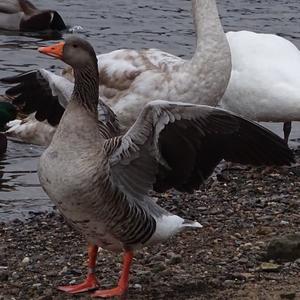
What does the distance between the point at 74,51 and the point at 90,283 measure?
4.88 ft

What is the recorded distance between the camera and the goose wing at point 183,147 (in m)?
6.43

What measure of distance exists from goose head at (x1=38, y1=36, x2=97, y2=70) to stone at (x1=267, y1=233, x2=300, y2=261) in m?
1.76

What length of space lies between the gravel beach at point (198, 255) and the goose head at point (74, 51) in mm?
1475

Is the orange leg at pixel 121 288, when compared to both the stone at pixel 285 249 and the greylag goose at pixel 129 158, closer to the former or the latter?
the greylag goose at pixel 129 158

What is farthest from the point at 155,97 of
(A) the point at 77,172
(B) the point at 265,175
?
(A) the point at 77,172

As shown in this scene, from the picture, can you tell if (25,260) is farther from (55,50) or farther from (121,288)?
(55,50)

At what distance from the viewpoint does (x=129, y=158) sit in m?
6.62

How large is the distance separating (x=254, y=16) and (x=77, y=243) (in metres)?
11.2

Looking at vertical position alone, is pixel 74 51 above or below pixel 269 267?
above

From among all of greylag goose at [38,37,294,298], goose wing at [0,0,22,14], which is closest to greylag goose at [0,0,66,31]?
goose wing at [0,0,22,14]

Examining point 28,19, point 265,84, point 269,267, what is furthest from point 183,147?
point 28,19

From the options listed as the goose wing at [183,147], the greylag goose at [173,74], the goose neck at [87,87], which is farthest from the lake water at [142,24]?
the goose wing at [183,147]

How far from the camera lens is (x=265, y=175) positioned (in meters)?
10.4

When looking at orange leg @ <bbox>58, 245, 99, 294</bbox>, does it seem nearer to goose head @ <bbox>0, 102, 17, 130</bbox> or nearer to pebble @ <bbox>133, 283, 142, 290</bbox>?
pebble @ <bbox>133, 283, 142, 290</bbox>
